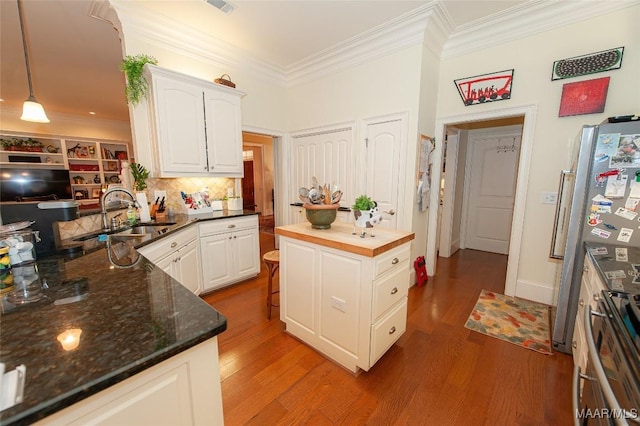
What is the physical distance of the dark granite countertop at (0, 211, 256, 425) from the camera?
1.77 feet

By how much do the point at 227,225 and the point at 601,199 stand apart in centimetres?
342

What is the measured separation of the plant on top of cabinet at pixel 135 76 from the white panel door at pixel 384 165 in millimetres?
2646

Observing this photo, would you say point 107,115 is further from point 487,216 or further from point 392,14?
point 487,216

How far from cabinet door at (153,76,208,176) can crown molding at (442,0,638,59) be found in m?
3.23

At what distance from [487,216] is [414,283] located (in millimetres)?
2513

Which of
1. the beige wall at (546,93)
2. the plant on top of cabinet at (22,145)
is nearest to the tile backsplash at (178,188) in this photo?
the beige wall at (546,93)

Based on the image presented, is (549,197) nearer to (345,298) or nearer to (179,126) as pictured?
(345,298)

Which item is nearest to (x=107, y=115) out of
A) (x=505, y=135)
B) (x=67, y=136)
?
(x=67, y=136)

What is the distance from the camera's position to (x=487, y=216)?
467 cm

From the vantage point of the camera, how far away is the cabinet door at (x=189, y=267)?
2414 mm

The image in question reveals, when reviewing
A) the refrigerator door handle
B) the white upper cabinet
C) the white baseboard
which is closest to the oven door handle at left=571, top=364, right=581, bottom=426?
the refrigerator door handle

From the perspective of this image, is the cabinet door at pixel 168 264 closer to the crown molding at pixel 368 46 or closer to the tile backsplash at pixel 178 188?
the tile backsplash at pixel 178 188

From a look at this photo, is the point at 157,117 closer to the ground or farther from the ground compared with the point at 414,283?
farther from the ground

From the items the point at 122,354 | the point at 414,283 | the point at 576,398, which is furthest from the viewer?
the point at 414,283
